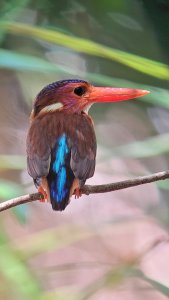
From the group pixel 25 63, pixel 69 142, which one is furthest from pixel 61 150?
pixel 25 63

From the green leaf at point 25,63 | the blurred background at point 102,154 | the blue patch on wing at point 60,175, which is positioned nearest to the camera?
the blue patch on wing at point 60,175

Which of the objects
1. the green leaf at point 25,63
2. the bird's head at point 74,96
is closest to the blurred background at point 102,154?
the green leaf at point 25,63

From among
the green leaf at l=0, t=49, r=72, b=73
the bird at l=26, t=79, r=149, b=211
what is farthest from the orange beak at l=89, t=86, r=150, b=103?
the green leaf at l=0, t=49, r=72, b=73

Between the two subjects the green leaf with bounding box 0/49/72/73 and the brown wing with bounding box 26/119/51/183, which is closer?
the brown wing with bounding box 26/119/51/183

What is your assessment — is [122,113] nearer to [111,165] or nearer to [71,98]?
[111,165]

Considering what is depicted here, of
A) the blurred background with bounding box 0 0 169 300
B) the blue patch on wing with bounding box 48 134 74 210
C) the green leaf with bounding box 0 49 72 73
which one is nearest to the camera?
the blue patch on wing with bounding box 48 134 74 210

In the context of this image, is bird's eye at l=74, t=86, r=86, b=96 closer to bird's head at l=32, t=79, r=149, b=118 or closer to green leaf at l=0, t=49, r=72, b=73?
bird's head at l=32, t=79, r=149, b=118

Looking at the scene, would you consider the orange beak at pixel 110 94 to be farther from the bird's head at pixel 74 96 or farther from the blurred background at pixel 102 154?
the blurred background at pixel 102 154

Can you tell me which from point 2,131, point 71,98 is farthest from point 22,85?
point 71,98
